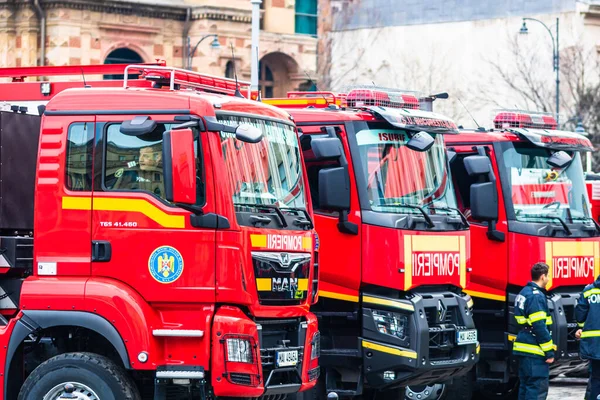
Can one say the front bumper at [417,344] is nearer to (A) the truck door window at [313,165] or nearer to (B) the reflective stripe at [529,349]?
(B) the reflective stripe at [529,349]

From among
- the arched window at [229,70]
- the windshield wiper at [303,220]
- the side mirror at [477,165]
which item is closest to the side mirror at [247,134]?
the windshield wiper at [303,220]

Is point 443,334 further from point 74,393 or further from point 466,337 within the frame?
point 74,393

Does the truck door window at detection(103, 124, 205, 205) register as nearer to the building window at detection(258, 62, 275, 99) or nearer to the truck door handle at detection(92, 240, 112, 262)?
the truck door handle at detection(92, 240, 112, 262)

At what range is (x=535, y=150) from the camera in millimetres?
16969

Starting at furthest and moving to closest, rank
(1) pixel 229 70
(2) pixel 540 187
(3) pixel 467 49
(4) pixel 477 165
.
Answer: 1. (3) pixel 467 49
2. (1) pixel 229 70
3. (2) pixel 540 187
4. (4) pixel 477 165

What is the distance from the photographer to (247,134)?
11.5 m

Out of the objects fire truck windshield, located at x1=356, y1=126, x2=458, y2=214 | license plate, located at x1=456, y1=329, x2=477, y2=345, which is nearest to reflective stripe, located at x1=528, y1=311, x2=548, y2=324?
license plate, located at x1=456, y1=329, x2=477, y2=345

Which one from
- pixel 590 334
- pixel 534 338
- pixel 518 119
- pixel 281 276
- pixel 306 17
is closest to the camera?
pixel 281 276

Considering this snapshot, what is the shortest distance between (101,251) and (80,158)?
806 millimetres

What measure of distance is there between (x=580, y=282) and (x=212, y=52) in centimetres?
2939

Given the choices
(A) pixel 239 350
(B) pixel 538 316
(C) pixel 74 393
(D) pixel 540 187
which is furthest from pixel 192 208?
(D) pixel 540 187

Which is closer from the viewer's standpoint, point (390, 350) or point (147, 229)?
point (147, 229)

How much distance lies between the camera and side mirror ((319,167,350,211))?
13.9 m

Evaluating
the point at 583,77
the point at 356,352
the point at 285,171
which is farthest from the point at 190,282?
the point at 583,77
